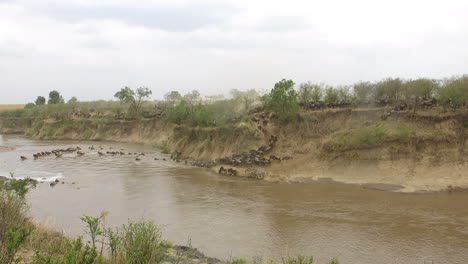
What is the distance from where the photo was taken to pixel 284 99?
999 inches

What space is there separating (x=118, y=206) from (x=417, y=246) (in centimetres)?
1209

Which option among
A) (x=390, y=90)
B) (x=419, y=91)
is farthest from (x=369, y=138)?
(x=390, y=90)

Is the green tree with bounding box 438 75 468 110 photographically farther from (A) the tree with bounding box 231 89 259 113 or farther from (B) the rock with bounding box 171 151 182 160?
(B) the rock with bounding box 171 151 182 160

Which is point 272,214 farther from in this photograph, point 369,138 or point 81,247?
point 369,138

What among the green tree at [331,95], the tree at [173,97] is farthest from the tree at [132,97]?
the green tree at [331,95]

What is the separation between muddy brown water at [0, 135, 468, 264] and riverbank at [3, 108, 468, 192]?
4.43 ft

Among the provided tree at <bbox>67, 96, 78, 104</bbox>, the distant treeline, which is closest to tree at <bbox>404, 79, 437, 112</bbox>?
the distant treeline

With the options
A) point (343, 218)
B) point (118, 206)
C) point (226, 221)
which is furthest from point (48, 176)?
point (343, 218)

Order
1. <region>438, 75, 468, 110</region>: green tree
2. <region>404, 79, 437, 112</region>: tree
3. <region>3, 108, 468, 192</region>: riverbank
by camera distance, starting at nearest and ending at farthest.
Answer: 1. <region>3, 108, 468, 192</region>: riverbank
2. <region>438, 75, 468, 110</region>: green tree
3. <region>404, 79, 437, 112</region>: tree

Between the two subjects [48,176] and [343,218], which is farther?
[48,176]

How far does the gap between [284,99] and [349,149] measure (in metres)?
5.69

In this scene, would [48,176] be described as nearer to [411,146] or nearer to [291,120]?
[291,120]

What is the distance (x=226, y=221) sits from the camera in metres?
14.6

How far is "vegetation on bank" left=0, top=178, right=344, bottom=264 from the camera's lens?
6734 millimetres
